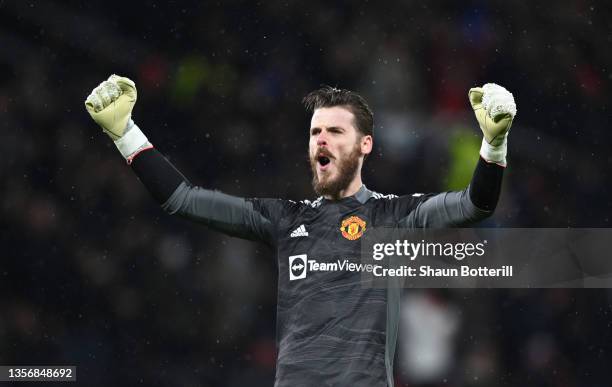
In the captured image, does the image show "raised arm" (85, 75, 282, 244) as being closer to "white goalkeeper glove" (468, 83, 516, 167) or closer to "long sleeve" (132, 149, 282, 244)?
"long sleeve" (132, 149, 282, 244)

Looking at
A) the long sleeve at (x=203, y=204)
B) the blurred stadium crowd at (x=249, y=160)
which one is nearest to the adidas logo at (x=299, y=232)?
the long sleeve at (x=203, y=204)

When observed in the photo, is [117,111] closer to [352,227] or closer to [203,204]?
[203,204]

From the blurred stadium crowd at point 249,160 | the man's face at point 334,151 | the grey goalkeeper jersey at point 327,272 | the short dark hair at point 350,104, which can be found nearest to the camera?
the grey goalkeeper jersey at point 327,272

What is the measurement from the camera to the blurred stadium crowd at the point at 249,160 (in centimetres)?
709

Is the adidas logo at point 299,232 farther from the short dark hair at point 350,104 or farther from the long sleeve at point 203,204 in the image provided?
the short dark hair at point 350,104

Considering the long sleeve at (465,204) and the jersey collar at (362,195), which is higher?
the jersey collar at (362,195)

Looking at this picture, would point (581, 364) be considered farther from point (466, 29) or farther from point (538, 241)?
point (466, 29)

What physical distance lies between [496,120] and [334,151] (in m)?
0.89

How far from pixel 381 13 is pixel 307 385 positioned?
4.90 metres

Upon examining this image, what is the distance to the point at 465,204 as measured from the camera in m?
3.48

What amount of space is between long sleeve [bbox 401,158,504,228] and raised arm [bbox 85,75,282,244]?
704mm

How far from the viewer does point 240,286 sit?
23.9ft

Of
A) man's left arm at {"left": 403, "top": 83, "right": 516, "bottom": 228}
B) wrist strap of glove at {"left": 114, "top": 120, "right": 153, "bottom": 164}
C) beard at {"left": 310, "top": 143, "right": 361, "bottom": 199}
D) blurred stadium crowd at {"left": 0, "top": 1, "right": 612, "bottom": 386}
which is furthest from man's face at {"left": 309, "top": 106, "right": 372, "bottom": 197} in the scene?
blurred stadium crowd at {"left": 0, "top": 1, "right": 612, "bottom": 386}

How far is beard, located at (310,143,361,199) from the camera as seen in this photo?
4020 mm
